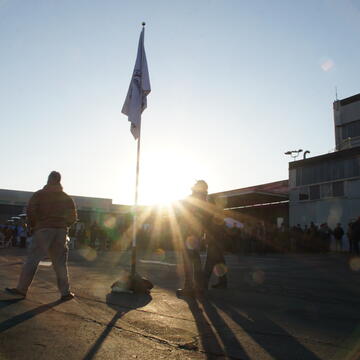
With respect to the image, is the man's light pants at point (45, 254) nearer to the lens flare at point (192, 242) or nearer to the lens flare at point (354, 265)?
the lens flare at point (192, 242)

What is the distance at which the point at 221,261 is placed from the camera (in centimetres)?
691

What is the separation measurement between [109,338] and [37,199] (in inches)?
109

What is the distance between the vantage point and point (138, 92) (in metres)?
7.27

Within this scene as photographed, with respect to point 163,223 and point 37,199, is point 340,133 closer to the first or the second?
point 163,223

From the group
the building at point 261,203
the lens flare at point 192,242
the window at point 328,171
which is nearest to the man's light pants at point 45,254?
the lens flare at point 192,242

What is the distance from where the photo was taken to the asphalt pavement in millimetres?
3289

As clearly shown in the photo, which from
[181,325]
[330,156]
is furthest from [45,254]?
[330,156]

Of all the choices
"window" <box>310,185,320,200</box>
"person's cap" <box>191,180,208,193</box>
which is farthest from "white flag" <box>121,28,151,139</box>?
"window" <box>310,185,320,200</box>

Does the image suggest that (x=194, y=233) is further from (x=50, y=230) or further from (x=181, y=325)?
(x=181, y=325)

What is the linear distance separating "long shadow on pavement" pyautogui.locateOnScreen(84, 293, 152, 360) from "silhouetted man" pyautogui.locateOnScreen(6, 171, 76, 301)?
0.65 m

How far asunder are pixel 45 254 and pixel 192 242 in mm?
2219

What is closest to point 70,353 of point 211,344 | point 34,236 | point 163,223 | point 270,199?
point 211,344

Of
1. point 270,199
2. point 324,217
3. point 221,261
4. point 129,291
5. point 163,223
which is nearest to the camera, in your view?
point 129,291

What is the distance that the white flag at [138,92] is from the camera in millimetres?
7199
